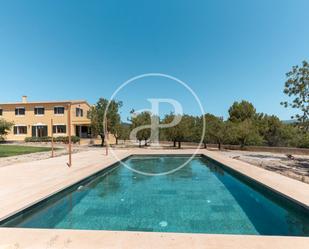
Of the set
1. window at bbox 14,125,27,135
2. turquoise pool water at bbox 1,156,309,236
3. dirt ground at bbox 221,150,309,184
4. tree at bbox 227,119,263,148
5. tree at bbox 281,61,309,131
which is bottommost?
turquoise pool water at bbox 1,156,309,236

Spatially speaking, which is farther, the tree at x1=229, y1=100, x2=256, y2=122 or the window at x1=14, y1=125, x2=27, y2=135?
the tree at x1=229, y1=100, x2=256, y2=122

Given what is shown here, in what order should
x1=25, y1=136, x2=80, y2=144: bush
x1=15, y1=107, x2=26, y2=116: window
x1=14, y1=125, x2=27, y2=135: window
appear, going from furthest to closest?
x1=14, y1=125, x2=27, y2=135: window → x1=15, y1=107, x2=26, y2=116: window → x1=25, y1=136, x2=80, y2=144: bush

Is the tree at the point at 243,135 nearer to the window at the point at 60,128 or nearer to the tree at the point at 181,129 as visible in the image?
the tree at the point at 181,129

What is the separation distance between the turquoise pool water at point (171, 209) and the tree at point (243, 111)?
31.6 meters

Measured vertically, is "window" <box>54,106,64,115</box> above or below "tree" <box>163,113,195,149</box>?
above

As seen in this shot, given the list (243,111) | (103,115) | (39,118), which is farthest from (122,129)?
(243,111)

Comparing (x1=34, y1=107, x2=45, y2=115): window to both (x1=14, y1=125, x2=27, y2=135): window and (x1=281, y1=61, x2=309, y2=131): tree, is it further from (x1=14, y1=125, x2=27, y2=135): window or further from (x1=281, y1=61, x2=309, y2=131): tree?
(x1=281, y1=61, x2=309, y2=131): tree

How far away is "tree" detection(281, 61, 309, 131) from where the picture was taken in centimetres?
1617

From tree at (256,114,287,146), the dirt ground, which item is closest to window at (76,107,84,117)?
the dirt ground

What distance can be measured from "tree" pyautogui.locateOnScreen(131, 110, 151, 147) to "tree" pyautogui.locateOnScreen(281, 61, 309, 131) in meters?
15.5

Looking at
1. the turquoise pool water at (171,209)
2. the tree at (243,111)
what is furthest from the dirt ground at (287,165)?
the tree at (243,111)

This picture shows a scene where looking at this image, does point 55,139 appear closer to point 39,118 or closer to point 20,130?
point 39,118

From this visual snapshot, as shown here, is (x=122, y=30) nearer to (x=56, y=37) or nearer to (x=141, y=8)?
(x=141, y=8)

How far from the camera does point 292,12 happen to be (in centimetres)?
1275
